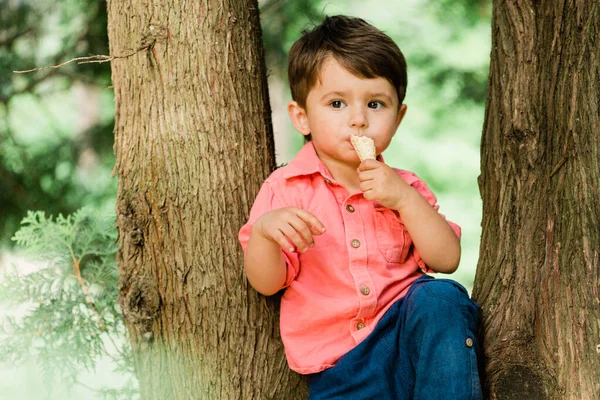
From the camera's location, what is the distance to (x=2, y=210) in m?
4.71

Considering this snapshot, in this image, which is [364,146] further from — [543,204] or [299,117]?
[543,204]

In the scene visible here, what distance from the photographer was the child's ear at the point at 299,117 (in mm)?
2498

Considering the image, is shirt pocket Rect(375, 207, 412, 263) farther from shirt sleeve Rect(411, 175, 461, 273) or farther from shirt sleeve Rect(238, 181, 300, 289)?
shirt sleeve Rect(238, 181, 300, 289)

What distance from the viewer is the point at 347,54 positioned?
7.69 feet

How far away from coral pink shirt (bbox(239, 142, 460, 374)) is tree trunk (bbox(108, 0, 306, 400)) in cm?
11

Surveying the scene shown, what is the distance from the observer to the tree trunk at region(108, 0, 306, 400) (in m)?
2.45

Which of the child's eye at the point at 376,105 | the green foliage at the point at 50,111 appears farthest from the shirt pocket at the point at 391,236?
the green foliage at the point at 50,111

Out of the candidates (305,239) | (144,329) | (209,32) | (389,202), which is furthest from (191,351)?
(209,32)

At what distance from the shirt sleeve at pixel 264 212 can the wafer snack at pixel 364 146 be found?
0.28 m

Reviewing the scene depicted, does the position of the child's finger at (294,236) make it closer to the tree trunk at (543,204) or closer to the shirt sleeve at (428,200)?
the shirt sleeve at (428,200)

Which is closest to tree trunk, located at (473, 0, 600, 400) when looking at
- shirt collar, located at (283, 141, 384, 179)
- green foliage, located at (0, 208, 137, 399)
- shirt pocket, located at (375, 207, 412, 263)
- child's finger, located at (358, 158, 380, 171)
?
shirt pocket, located at (375, 207, 412, 263)

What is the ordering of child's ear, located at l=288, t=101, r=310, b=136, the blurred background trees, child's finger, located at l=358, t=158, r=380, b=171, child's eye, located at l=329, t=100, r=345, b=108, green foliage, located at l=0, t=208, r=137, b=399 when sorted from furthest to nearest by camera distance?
the blurred background trees < green foliage, located at l=0, t=208, r=137, b=399 < child's ear, located at l=288, t=101, r=310, b=136 < child's eye, located at l=329, t=100, r=345, b=108 < child's finger, located at l=358, t=158, r=380, b=171

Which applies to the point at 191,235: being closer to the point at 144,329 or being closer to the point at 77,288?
the point at 144,329

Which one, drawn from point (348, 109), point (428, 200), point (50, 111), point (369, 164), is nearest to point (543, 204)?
point (428, 200)
